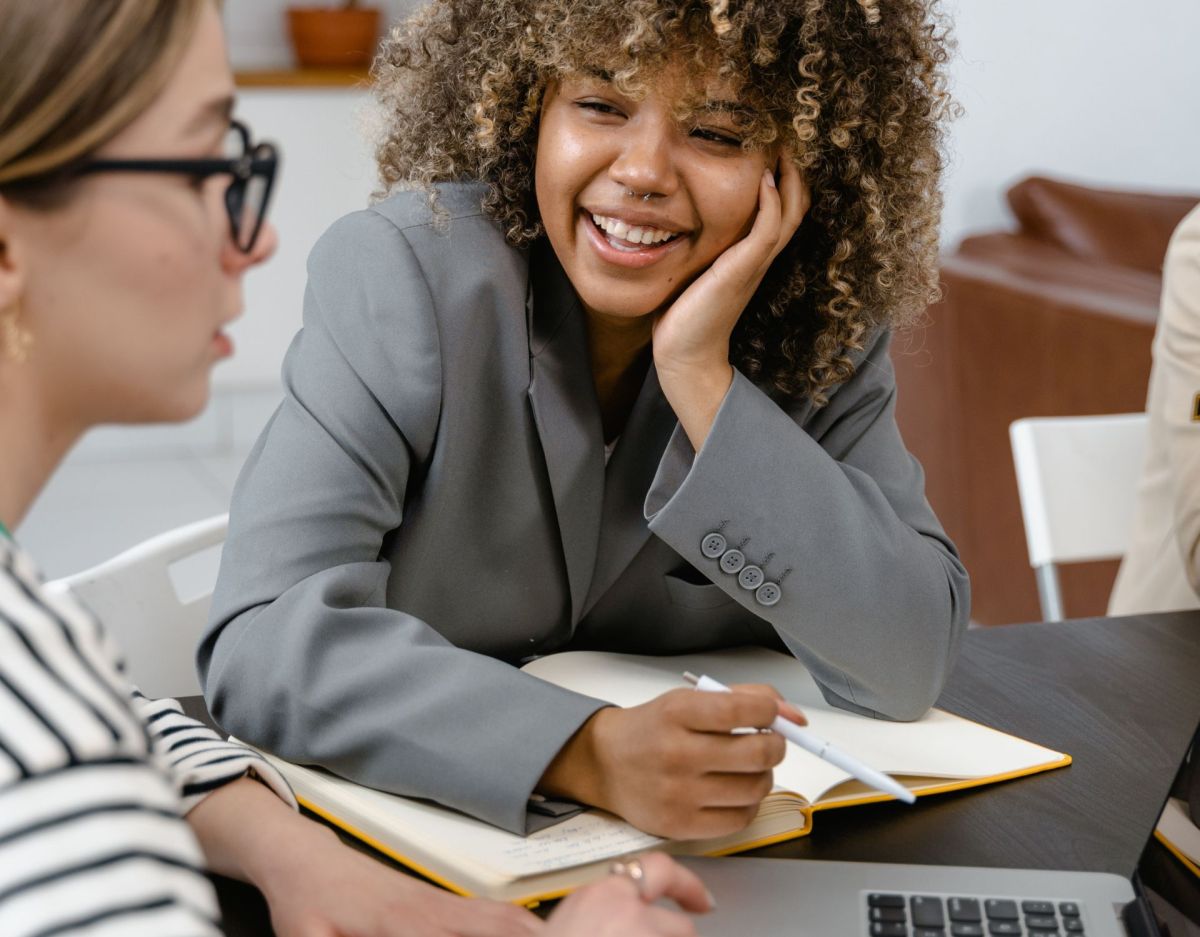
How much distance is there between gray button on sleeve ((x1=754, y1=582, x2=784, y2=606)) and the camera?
1.22 metres

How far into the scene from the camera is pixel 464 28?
142 centimetres

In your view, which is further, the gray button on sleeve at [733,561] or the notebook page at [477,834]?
the gray button on sleeve at [733,561]

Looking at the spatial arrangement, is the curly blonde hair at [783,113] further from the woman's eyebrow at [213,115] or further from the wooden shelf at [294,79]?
the wooden shelf at [294,79]

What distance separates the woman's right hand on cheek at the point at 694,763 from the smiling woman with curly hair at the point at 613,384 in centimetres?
13

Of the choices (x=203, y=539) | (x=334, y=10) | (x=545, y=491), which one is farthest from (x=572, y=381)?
(x=334, y=10)

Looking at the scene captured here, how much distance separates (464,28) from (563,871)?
832 mm

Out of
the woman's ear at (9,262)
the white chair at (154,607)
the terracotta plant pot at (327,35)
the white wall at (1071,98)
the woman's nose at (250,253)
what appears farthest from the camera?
the terracotta plant pot at (327,35)

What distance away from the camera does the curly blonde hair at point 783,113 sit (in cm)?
123

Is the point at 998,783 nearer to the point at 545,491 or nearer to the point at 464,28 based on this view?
the point at 545,491

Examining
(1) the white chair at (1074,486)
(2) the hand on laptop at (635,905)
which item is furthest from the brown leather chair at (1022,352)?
(2) the hand on laptop at (635,905)

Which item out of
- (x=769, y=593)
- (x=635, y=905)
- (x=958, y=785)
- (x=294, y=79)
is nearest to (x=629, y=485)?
(x=769, y=593)

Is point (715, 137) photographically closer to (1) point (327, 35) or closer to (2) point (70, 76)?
(2) point (70, 76)

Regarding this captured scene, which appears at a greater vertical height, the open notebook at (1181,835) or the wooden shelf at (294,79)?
the wooden shelf at (294,79)

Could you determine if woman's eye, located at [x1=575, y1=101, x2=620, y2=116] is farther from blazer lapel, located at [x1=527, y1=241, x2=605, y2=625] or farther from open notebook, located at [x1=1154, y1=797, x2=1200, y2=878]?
open notebook, located at [x1=1154, y1=797, x2=1200, y2=878]
